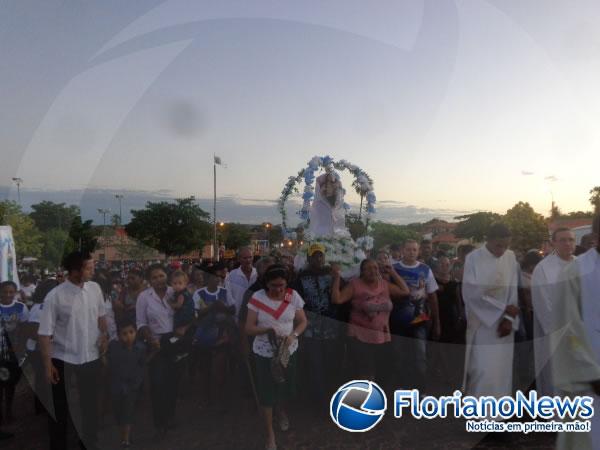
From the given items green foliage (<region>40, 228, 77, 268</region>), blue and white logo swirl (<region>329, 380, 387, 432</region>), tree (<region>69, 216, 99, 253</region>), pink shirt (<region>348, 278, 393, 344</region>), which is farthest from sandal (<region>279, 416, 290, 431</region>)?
green foliage (<region>40, 228, 77, 268</region>)

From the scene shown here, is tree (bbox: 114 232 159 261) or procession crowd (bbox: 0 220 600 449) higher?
procession crowd (bbox: 0 220 600 449)

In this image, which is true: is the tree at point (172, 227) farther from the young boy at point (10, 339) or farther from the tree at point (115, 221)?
the young boy at point (10, 339)

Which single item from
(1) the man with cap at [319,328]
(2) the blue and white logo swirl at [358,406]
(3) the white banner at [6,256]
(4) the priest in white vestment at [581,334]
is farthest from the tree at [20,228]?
(4) the priest in white vestment at [581,334]

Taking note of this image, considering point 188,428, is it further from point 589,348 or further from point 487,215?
point 487,215

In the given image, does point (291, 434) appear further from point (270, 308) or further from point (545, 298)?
point (545, 298)

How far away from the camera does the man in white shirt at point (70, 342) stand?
4.11m

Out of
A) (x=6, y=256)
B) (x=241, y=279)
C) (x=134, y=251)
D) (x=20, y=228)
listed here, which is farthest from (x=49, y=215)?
(x=241, y=279)

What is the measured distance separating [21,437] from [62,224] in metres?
53.1

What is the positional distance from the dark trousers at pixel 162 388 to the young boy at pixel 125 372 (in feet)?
0.42

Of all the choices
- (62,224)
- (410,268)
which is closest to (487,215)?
(62,224)

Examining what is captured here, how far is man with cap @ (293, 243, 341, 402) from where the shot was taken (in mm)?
5375

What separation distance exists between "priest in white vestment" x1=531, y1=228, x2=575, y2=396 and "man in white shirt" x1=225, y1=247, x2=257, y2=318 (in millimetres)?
3199

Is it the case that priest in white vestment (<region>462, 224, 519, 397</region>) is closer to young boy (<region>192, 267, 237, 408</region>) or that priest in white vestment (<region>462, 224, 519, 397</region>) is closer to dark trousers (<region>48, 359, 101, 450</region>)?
young boy (<region>192, 267, 237, 408</region>)

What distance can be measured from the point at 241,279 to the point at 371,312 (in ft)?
6.11
